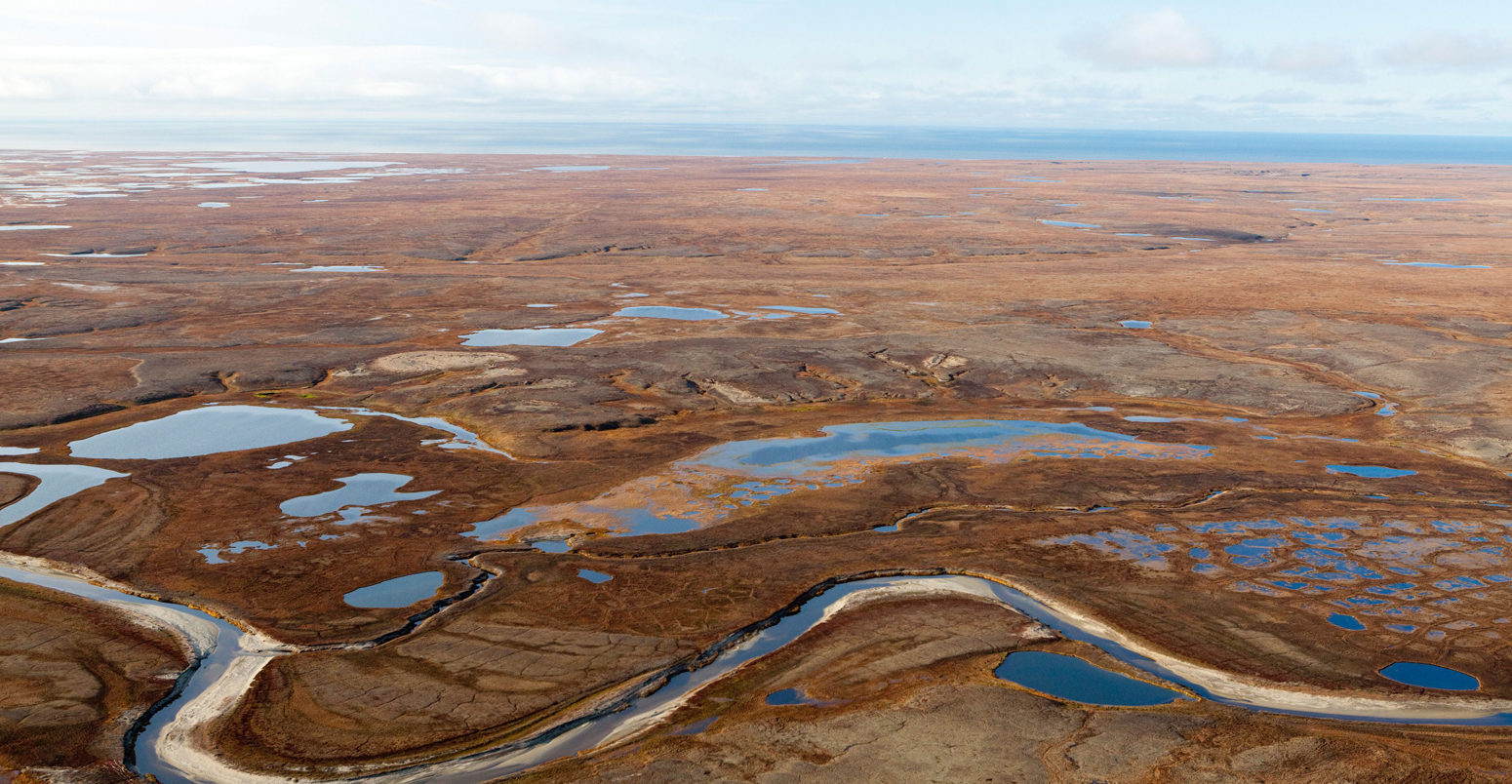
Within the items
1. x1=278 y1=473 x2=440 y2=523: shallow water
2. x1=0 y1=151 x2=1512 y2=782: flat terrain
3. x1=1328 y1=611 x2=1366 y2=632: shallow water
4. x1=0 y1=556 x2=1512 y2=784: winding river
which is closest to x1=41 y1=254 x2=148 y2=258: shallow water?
x1=0 y1=151 x2=1512 y2=782: flat terrain

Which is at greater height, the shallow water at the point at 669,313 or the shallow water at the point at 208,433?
the shallow water at the point at 669,313

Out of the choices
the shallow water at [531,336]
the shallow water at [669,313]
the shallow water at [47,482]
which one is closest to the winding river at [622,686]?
the shallow water at [47,482]

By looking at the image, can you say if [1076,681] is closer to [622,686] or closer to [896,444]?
[622,686]

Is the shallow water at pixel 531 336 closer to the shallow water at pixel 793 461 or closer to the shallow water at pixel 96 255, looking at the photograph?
the shallow water at pixel 793 461

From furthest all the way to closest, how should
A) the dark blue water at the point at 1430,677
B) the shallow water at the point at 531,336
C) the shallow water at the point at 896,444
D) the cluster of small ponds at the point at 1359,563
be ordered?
the shallow water at the point at 531,336, the shallow water at the point at 896,444, the cluster of small ponds at the point at 1359,563, the dark blue water at the point at 1430,677

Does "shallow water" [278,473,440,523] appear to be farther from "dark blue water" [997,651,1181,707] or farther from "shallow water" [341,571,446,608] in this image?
"dark blue water" [997,651,1181,707]
